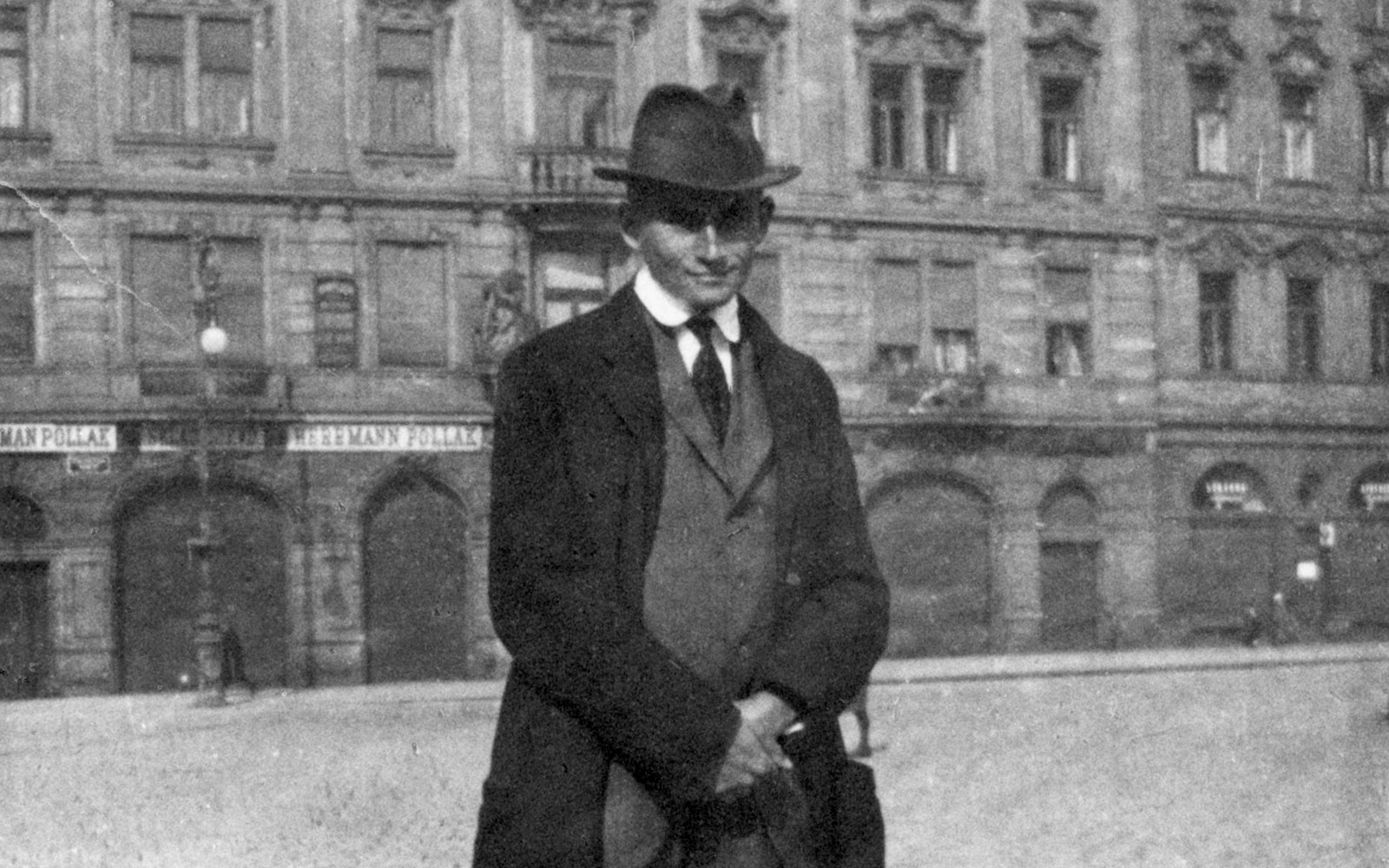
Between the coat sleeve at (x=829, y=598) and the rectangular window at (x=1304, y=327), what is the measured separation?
31606mm

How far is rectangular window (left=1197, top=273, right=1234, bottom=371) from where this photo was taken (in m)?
33.4

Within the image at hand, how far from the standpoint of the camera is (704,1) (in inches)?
1192

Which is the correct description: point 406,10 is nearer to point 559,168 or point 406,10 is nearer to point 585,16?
point 585,16

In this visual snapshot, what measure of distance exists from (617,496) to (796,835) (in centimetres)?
65

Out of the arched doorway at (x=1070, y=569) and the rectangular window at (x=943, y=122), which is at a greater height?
the rectangular window at (x=943, y=122)

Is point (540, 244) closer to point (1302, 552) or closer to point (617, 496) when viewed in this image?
point (1302, 552)

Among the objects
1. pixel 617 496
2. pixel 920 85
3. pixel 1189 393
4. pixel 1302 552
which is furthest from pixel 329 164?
pixel 617 496

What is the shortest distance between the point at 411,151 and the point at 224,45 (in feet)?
9.43

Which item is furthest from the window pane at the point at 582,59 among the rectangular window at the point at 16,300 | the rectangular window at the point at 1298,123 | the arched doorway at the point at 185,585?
the rectangular window at the point at 1298,123

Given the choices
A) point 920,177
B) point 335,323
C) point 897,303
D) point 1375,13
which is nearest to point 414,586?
point 335,323

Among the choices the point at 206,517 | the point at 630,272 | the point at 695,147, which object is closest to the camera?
the point at 695,147

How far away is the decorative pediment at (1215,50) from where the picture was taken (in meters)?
33.2

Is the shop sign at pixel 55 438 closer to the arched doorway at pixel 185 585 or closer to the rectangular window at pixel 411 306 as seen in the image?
the arched doorway at pixel 185 585

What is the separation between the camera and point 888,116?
3144 centimetres
